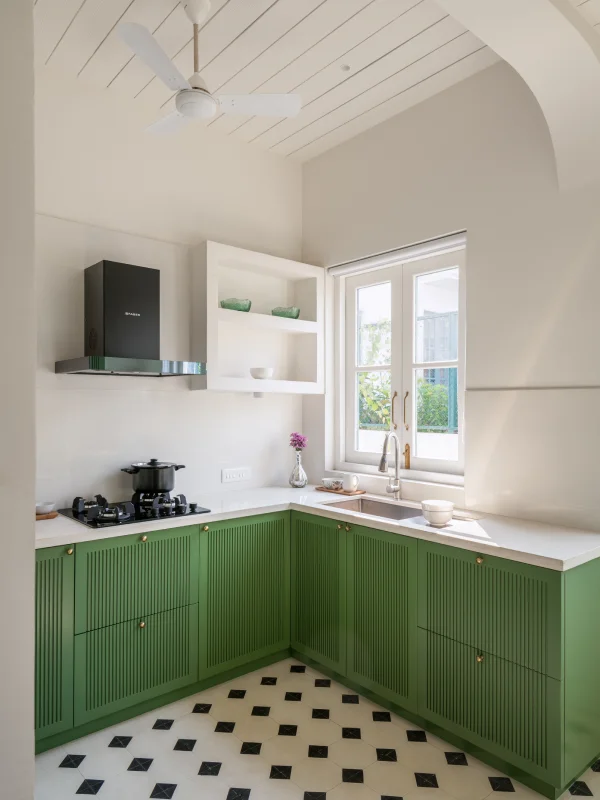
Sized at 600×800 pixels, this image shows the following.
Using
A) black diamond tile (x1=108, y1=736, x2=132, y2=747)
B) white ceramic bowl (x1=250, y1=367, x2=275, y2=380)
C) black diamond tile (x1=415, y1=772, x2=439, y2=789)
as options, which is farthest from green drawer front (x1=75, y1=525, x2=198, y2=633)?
black diamond tile (x1=415, y1=772, x2=439, y2=789)

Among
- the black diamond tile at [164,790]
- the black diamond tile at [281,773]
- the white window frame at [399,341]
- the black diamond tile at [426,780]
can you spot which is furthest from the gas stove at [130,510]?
the black diamond tile at [426,780]

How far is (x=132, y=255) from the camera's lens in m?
3.01

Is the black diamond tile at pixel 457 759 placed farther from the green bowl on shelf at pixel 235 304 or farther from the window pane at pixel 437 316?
the green bowl on shelf at pixel 235 304

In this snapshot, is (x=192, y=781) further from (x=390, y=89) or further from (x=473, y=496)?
(x=390, y=89)

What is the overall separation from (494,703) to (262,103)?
8.03ft

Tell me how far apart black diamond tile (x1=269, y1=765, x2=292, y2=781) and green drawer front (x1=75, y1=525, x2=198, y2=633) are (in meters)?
0.81

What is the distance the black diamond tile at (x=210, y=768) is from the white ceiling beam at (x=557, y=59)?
2754 mm

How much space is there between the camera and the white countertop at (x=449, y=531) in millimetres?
2035

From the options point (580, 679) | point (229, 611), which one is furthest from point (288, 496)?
point (580, 679)

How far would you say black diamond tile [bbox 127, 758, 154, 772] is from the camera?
7.07 ft

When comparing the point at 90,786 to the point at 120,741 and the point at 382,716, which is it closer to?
the point at 120,741

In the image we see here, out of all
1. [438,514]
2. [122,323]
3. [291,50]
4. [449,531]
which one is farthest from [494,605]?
[291,50]

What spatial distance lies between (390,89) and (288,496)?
7.35 feet

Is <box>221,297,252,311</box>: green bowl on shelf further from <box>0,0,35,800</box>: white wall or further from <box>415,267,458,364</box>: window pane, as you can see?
<box>0,0,35,800</box>: white wall
